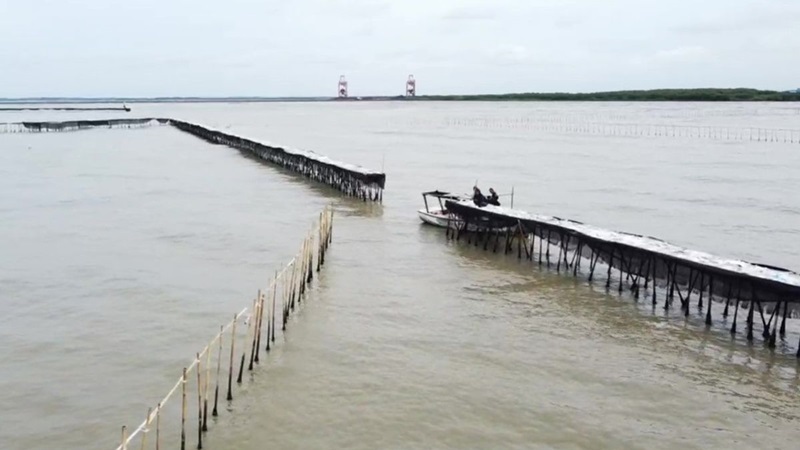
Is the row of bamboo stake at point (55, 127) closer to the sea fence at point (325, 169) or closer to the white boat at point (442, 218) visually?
the sea fence at point (325, 169)

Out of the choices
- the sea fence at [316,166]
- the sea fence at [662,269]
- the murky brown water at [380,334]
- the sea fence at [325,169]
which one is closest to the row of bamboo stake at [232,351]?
the murky brown water at [380,334]

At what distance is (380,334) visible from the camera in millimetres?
16312

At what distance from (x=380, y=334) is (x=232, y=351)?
4.81 m

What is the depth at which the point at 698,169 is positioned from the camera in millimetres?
47969

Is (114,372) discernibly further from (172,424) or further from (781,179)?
(781,179)

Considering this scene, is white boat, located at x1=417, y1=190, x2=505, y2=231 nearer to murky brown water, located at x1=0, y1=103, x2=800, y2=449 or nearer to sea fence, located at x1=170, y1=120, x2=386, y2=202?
murky brown water, located at x1=0, y1=103, x2=800, y2=449

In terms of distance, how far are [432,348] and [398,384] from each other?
210 centimetres

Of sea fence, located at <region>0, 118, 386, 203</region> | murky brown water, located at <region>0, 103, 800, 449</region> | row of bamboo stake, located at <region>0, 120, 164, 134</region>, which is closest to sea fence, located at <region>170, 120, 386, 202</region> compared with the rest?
sea fence, located at <region>0, 118, 386, 203</region>

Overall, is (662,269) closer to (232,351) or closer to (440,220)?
(440,220)

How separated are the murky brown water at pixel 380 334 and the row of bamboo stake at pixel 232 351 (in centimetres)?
37

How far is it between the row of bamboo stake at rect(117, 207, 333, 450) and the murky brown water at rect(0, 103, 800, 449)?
14.6 inches

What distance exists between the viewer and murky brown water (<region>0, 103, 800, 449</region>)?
12.0 meters

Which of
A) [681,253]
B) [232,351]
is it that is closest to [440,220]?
[681,253]

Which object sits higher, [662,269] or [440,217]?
[662,269]
